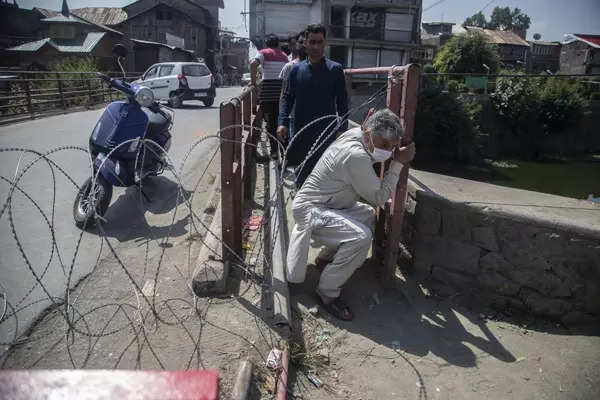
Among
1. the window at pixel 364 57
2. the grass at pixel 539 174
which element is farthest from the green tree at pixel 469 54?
the grass at pixel 539 174

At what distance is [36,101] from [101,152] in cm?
851

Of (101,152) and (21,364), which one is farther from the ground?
(101,152)

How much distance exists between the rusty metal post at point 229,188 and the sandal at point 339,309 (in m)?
0.79

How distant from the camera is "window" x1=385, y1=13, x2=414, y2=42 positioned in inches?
1163

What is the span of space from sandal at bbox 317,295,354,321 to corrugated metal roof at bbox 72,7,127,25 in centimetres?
3384

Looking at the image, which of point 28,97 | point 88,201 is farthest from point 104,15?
point 88,201

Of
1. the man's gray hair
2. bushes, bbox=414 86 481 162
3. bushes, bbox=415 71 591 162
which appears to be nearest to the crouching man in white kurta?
the man's gray hair

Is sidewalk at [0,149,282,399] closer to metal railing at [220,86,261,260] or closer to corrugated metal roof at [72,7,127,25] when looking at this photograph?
metal railing at [220,86,261,260]

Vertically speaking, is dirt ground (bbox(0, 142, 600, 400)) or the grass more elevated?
dirt ground (bbox(0, 142, 600, 400))

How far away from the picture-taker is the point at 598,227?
9.29 ft

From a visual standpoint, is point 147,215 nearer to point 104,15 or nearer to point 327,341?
point 327,341

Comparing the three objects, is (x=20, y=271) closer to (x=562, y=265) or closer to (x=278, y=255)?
(x=278, y=255)

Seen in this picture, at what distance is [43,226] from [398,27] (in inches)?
1188

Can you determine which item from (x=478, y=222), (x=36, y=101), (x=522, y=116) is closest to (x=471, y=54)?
(x=522, y=116)
